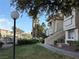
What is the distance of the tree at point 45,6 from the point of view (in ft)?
46.9

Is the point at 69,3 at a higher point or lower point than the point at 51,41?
higher

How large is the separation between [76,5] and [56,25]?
4217 centimetres

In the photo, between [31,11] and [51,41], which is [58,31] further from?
[31,11]

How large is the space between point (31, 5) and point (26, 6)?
0.31 meters

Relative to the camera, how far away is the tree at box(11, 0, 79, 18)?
46.9 ft

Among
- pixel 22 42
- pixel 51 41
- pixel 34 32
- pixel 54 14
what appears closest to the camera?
pixel 54 14

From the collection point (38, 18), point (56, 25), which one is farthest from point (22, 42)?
point (38, 18)

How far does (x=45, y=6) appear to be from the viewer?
14.7m

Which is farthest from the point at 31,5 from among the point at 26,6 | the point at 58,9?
the point at 58,9

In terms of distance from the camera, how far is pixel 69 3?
14.5 m

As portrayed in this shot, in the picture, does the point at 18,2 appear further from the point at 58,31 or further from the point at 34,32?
the point at 34,32

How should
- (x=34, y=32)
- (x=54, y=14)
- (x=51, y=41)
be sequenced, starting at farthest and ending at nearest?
(x=34, y=32)
(x=51, y=41)
(x=54, y=14)

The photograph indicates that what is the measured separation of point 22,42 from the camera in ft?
229

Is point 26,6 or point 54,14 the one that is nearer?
point 26,6
